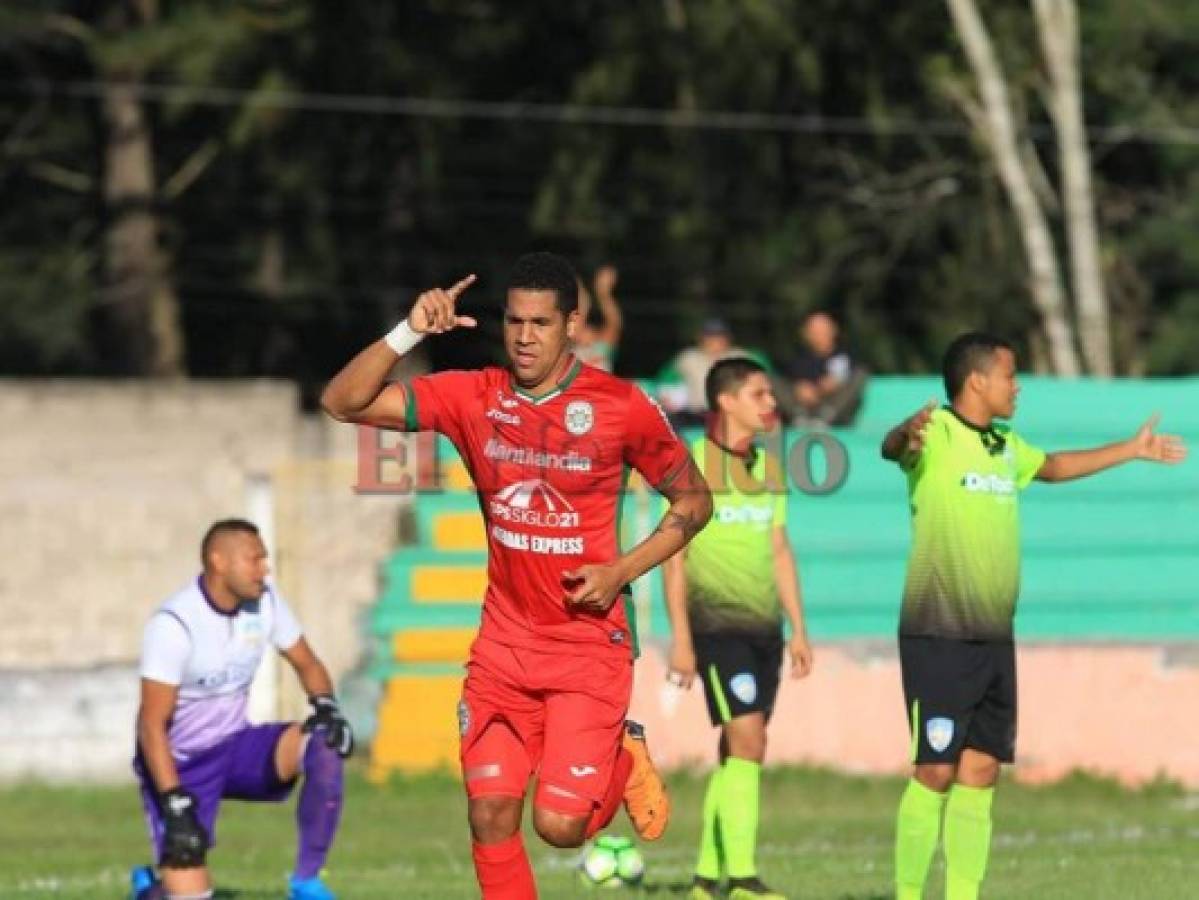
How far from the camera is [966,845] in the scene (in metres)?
10.6

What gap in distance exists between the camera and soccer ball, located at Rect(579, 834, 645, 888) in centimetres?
1238

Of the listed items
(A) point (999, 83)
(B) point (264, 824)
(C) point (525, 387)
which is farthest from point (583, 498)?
(A) point (999, 83)

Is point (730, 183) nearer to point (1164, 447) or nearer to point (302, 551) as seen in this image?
point (302, 551)

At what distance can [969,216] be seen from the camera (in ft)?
101

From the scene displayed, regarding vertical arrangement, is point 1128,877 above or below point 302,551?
below

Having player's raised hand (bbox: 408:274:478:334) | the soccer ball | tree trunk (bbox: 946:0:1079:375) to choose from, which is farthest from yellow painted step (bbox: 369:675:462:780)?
player's raised hand (bbox: 408:274:478:334)

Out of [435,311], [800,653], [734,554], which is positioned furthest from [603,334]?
[435,311]

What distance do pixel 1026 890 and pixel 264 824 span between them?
6322 millimetres

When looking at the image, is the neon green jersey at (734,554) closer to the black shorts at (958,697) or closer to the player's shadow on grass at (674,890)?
the player's shadow on grass at (674,890)

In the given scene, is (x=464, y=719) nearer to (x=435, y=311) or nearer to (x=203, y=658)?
(x=435, y=311)

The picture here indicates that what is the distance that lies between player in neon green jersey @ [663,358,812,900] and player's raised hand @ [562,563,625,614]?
3.11 metres

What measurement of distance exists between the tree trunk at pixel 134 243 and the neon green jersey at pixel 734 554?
19.5 meters

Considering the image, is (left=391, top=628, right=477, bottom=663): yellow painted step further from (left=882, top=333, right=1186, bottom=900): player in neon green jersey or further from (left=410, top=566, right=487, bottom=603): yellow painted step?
(left=882, top=333, right=1186, bottom=900): player in neon green jersey

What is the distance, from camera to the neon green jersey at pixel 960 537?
10750 millimetres
